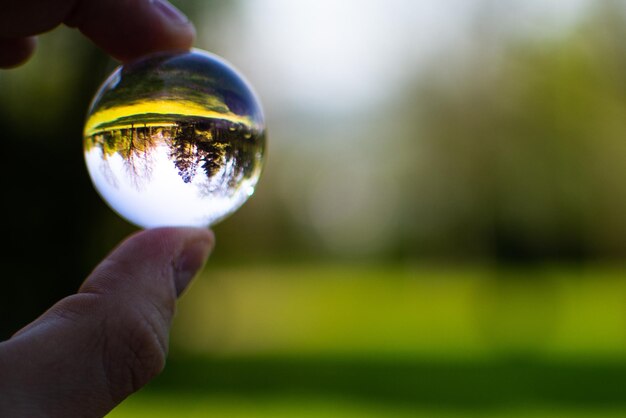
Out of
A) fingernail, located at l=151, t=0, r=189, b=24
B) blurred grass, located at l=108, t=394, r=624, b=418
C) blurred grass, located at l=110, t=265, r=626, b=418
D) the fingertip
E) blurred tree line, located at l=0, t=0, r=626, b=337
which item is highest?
fingernail, located at l=151, t=0, r=189, b=24

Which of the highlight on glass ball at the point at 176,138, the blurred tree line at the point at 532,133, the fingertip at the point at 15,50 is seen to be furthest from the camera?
the blurred tree line at the point at 532,133

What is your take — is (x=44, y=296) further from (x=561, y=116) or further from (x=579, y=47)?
(x=579, y=47)

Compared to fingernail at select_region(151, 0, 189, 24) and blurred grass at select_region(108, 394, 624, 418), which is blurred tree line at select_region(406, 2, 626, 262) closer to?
blurred grass at select_region(108, 394, 624, 418)

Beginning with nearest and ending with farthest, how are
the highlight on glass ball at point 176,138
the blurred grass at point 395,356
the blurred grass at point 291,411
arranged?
the highlight on glass ball at point 176,138, the blurred grass at point 291,411, the blurred grass at point 395,356

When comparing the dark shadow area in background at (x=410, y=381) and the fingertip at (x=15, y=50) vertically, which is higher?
the fingertip at (x=15, y=50)

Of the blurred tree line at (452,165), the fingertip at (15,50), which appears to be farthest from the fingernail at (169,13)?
the blurred tree line at (452,165)

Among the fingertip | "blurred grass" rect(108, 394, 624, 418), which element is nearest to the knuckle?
the fingertip

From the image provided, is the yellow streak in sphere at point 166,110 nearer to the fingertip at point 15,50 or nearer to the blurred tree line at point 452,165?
the fingertip at point 15,50
